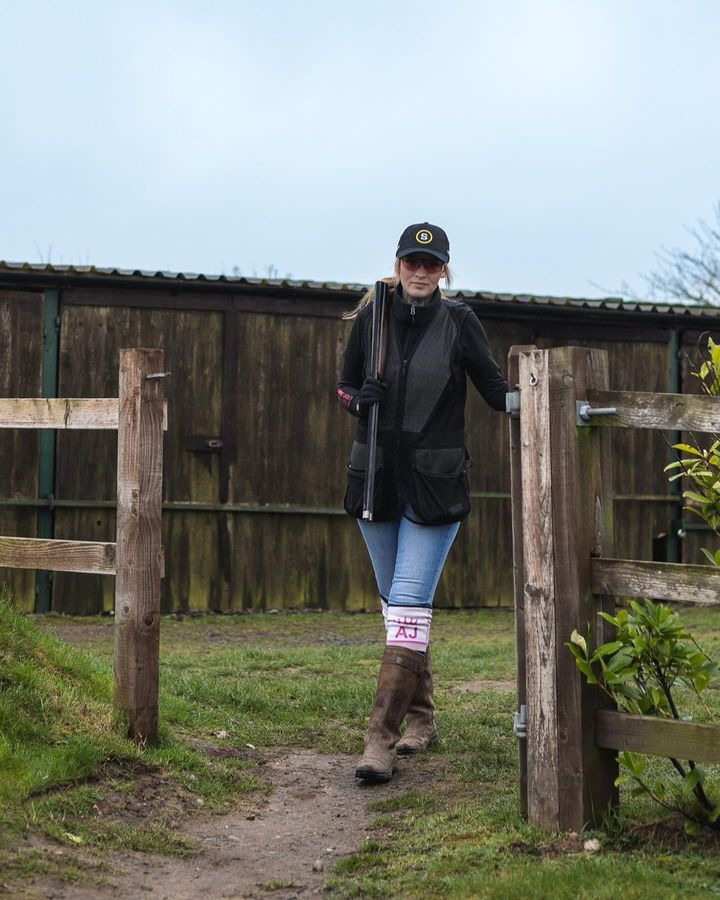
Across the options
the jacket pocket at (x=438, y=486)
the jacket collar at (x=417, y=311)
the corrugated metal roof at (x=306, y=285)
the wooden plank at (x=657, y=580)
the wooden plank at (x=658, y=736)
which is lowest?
the wooden plank at (x=658, y=736)

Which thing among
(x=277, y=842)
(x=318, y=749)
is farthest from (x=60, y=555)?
(x=277, y=842)

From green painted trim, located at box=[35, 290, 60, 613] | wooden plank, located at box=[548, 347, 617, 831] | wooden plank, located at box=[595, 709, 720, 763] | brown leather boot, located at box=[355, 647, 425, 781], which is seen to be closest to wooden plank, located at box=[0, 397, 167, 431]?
brown leather boot, located at box=[355, 647, 425, 781]

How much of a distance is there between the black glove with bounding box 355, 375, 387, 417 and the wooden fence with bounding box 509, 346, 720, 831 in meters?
0.97

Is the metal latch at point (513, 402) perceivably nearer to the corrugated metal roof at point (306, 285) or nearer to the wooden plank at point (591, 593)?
the wooden plank at point (591, 593)

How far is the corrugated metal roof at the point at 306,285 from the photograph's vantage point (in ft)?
38.1

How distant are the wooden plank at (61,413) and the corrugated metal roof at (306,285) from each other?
6.17 m

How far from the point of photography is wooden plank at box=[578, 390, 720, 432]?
3.85 m

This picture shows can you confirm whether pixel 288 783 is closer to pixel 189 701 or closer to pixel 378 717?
pixel 378 717

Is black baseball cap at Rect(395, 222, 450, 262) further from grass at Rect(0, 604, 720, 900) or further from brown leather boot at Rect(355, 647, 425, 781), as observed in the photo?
grass at Rect(0, 604, 720, 900)

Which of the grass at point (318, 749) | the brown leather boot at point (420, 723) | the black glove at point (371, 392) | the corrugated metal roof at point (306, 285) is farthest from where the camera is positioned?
the corrugated metal roof at point (306, 285)

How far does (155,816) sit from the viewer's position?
461cm

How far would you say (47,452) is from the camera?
11.7 meters

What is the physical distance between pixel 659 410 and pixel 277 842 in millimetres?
2118

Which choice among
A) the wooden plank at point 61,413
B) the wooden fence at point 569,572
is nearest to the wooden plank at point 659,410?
the wooden fence at point 569,572
